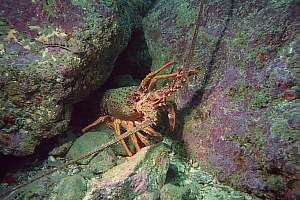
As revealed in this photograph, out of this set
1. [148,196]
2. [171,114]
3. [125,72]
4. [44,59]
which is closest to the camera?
[148,196]

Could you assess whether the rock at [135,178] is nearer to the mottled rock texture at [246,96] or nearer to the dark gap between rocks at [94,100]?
the mottled rock texture at [246,96]

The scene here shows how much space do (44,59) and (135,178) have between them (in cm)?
151

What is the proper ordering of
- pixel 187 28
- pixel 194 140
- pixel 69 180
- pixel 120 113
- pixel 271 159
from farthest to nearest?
pixel 120 113, pixel 187 28, pixel 194 140, pixel 69 180, pixel 271 159

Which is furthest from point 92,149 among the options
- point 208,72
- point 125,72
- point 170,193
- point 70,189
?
point 125,72

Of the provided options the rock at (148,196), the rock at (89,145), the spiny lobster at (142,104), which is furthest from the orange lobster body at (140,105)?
the rock at (148,196)

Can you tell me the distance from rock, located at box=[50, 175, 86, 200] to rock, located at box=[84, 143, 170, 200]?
149 mm

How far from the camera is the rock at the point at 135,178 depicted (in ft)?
8.25

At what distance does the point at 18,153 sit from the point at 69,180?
699 millimetres

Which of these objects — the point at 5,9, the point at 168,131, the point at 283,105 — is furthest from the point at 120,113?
the point at 283,105

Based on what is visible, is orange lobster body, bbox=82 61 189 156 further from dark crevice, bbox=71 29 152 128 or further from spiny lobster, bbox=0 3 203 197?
dark crevice, bbox=71 29 152 128

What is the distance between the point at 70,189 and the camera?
8.75ft

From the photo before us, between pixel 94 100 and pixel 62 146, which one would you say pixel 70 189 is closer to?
pixel 62 146

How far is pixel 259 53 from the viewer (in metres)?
2.65

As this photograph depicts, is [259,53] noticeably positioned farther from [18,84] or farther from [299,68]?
[18,84]
